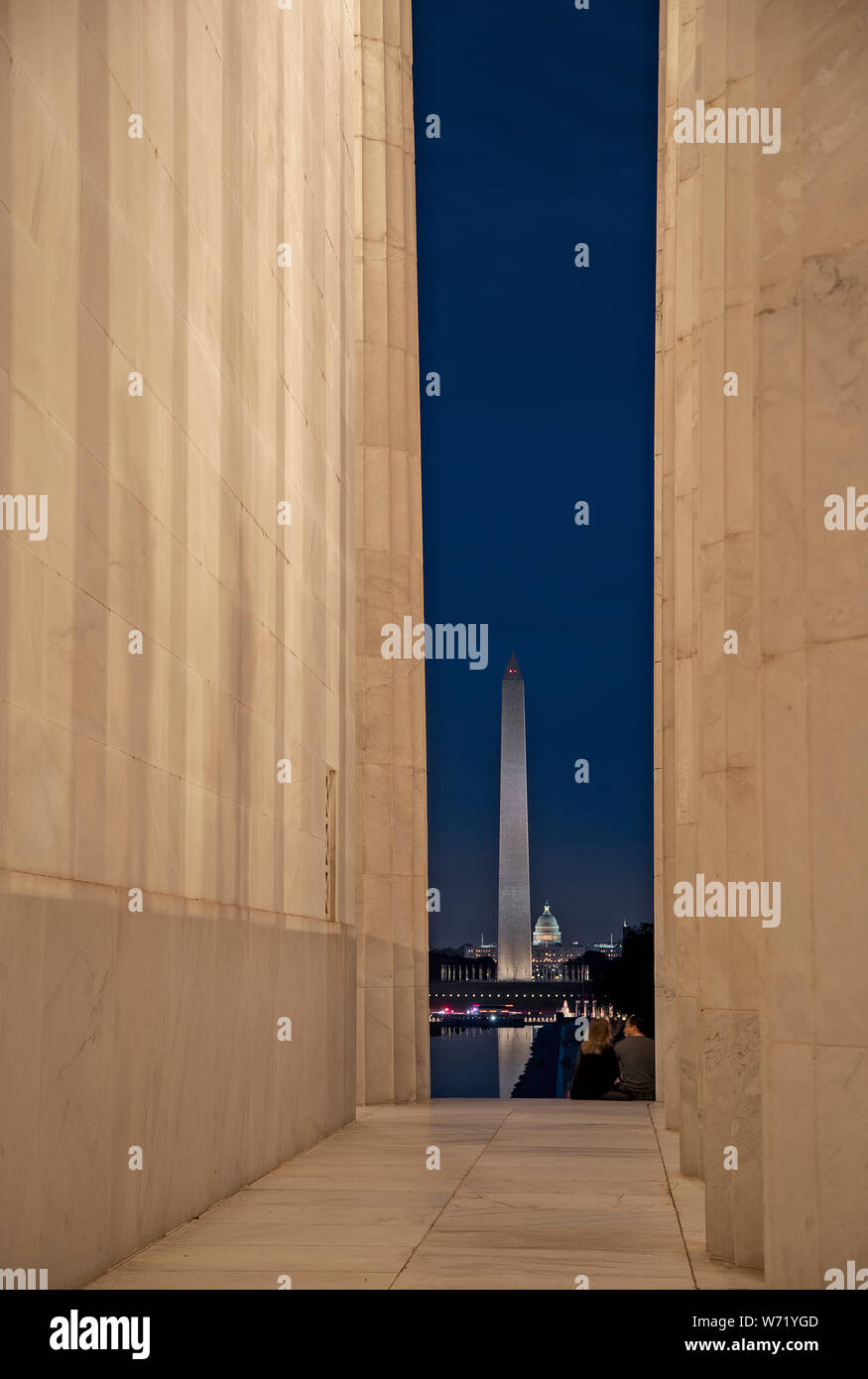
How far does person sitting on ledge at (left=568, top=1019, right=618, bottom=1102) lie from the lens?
28.6 meters

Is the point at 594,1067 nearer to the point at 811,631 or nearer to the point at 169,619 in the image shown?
the point at 169,619

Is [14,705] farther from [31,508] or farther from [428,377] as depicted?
[428,377]

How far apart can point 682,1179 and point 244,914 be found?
6.10 metres

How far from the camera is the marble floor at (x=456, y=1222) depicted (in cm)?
1245

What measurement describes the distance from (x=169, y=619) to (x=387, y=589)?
1616 cm

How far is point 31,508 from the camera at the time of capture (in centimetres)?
1154

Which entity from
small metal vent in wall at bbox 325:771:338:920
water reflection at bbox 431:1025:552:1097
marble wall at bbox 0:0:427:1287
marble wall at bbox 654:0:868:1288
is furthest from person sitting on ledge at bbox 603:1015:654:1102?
water reflection at bbox 431:1025:552:1097

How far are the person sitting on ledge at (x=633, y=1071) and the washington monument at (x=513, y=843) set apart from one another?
96.1 meters

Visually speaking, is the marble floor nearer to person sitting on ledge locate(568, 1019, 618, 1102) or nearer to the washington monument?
person sitting on ledge locate(568, 1019, 618, 1102)

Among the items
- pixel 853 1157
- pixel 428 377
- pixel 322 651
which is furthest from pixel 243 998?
pixel 428 377

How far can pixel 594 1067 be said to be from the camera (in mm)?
29219

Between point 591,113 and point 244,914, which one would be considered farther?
point 591,113

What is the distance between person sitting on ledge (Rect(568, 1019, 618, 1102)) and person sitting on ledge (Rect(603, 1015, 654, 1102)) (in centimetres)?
19

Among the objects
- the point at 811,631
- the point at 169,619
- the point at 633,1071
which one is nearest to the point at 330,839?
the point at 633,1071
